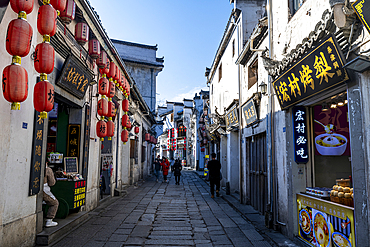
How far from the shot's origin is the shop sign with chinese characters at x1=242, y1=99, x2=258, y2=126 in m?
8.16

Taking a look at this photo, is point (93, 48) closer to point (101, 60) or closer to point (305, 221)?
point (101, 60)

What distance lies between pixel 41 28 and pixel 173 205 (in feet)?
22.7

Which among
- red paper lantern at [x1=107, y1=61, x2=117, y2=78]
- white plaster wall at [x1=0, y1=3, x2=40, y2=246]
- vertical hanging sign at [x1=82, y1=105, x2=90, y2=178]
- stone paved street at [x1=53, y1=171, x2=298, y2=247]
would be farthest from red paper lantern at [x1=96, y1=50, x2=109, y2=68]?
stone paved street at [x1=53, y1=171, x2=298, y2=247]

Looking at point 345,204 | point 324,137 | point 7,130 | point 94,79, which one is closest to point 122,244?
point 7,130

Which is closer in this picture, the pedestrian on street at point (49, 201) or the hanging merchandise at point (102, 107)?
the pedestrian on street at point (49, 201)

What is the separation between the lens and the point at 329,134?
5520 millimetres

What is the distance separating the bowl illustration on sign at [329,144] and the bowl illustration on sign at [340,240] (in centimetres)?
190

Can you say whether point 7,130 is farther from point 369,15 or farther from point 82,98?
point 369,15

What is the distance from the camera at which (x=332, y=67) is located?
3.86 metres

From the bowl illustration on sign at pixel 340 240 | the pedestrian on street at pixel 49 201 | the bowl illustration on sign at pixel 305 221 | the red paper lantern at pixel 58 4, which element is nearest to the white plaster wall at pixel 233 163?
the bowl illustration on sign at pixel 305 221

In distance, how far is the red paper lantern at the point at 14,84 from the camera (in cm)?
378

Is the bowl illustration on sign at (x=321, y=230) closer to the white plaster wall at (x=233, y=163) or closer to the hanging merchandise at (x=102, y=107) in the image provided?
the hanging merchandise at (x=102, y=107)

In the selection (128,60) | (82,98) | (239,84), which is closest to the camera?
(82,98)

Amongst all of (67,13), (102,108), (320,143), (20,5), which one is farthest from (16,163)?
(320,143)
